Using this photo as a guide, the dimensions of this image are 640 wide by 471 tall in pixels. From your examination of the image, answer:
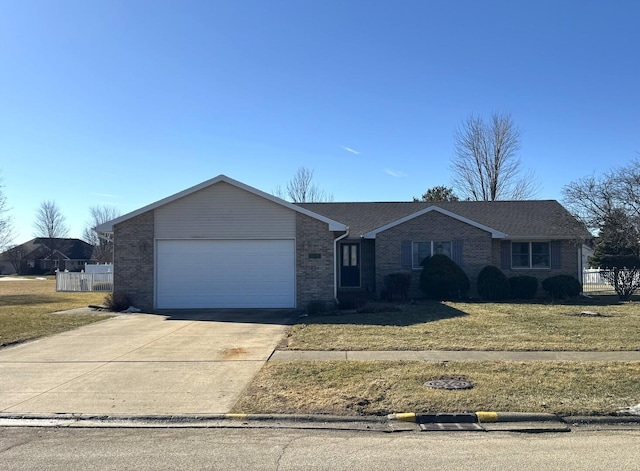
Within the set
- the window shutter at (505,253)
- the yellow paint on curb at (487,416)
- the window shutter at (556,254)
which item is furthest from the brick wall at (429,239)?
the yellow paint on curb at (487,416)

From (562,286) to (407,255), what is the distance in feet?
20.1

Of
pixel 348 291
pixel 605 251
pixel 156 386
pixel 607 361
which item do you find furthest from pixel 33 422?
pixel 605 251

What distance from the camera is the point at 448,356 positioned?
980 centimetres

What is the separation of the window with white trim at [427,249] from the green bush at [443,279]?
888mm

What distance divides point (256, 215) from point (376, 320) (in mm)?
6081

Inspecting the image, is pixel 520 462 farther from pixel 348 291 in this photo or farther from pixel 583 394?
pixel 348 291

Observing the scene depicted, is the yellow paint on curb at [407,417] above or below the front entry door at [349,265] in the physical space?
below

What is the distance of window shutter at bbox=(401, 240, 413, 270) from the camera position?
2147 centimetres

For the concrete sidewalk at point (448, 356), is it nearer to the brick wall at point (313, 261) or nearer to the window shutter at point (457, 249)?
the brick wall at point (313, 261)

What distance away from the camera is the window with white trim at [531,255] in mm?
22297

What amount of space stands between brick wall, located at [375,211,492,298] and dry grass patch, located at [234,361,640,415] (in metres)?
12.3

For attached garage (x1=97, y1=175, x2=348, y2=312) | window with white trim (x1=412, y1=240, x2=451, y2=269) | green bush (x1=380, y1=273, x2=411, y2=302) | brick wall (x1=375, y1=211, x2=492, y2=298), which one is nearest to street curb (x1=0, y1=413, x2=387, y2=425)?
attached garage (x1=97, y1=175, x2=348, y2=312)

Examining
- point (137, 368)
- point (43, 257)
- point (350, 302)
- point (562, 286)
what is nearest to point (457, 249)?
point (562, 286)

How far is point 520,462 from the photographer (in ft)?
16.5
